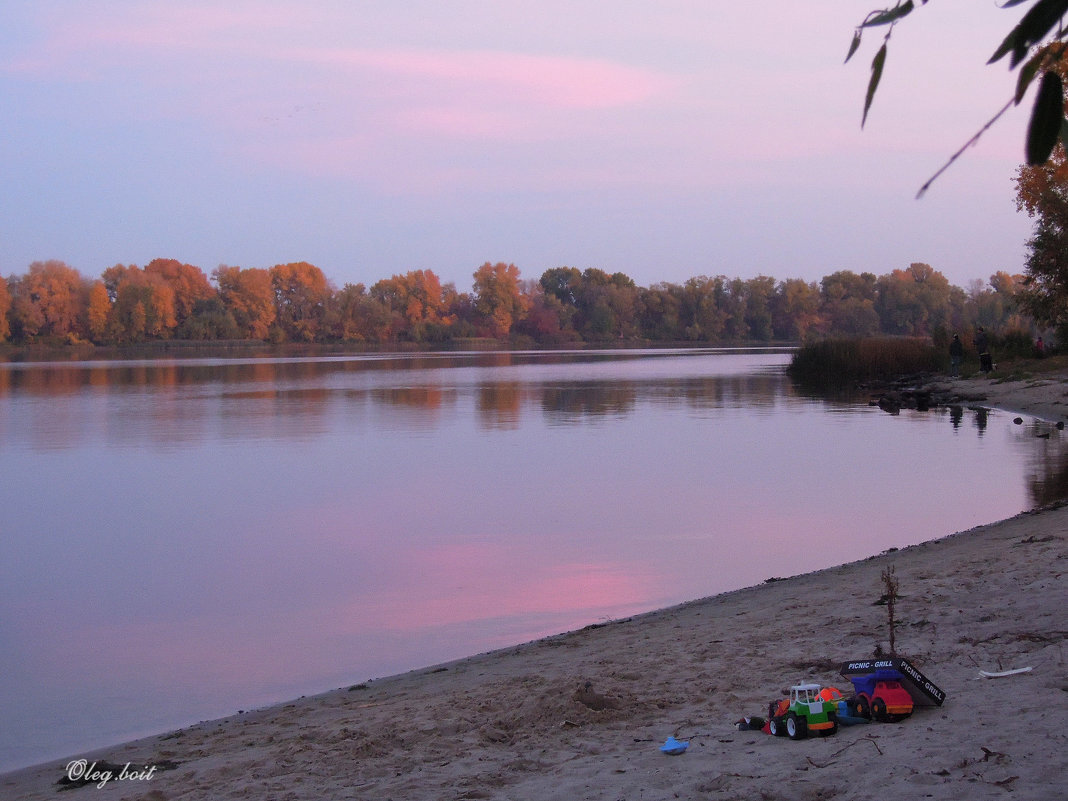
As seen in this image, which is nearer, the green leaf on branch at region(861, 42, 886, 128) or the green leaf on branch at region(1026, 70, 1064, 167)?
the green leaf on branch at region(1026, 70, 1064, 167)

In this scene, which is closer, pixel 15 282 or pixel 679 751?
pixel 679 751

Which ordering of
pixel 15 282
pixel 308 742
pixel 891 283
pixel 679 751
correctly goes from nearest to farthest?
pixel 679 751 → pixel 308 742 → pixel 15 282 → pixel 891 283

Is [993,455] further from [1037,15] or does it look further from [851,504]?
[1037,15]

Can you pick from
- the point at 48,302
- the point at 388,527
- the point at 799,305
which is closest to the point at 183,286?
the point at 48,302

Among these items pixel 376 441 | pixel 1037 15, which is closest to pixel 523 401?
pixel 376 441

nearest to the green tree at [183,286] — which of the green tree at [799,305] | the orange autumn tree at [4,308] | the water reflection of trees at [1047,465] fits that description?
the orange autumn tree at [4,308]

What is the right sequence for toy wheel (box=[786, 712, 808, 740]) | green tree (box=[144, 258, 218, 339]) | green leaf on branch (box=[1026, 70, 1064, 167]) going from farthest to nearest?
green tree (box=[144, 258, 218, 339]) → toy wheel (box=[786, 712, 808, 740]) → green leaf on branch (box=[1026, 70, 1064, 167])

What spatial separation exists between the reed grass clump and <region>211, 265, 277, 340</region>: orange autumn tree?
67.5 meters

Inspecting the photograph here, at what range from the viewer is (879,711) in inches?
156

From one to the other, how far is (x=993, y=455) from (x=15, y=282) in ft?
291

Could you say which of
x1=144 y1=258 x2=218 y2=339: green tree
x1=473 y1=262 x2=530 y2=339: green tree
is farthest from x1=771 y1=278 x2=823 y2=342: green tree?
Answer: x1=144 y1=258 x2=218 y2=339: green tree

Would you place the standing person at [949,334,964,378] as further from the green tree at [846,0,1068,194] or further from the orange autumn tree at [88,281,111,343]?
the orange autumn tree at [88,281,111,343]

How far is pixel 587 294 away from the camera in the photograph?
11600cm

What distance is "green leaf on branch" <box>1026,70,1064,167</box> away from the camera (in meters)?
1.58
